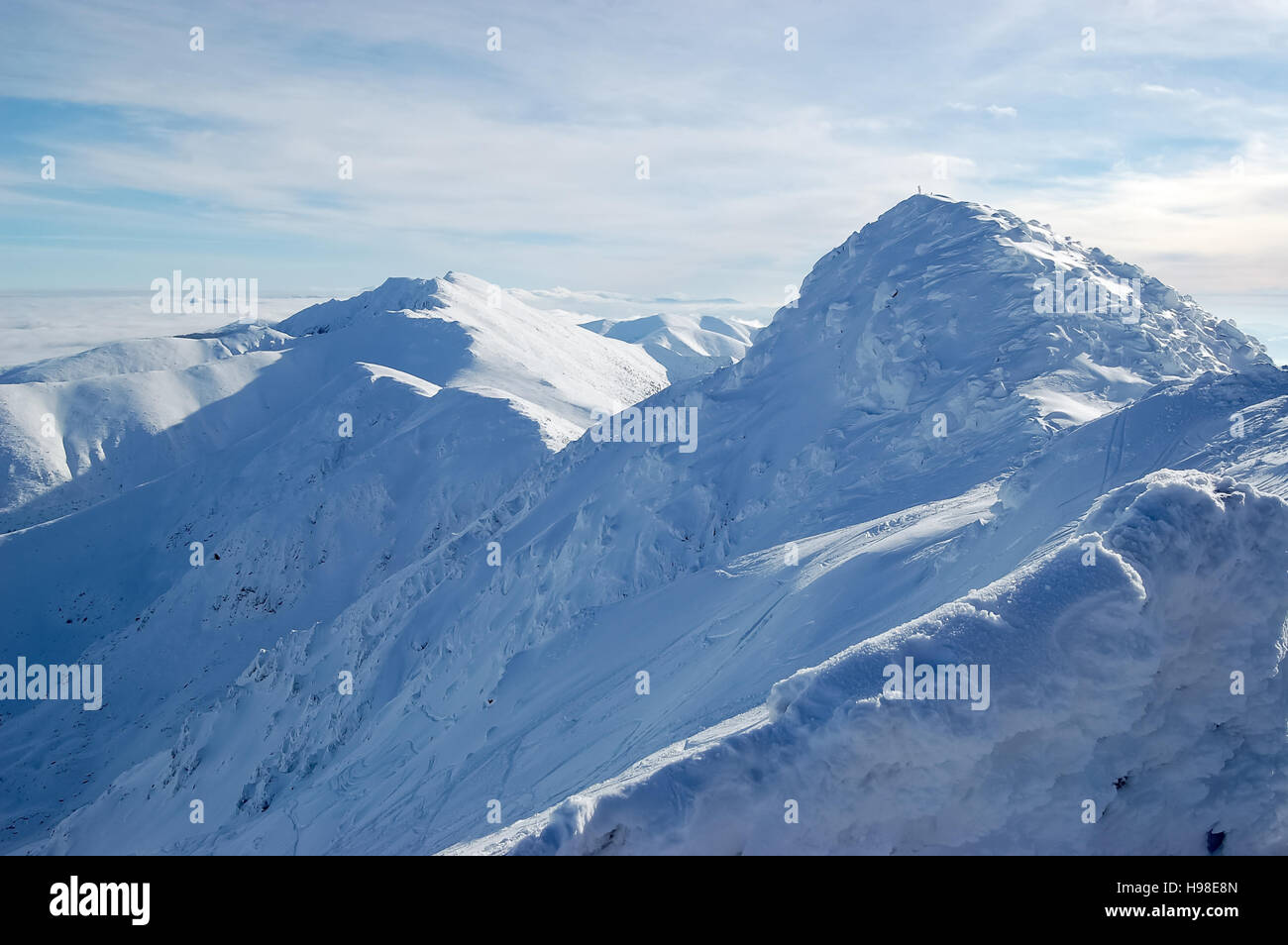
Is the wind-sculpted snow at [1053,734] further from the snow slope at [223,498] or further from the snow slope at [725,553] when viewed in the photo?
the snow slope at [223,498]

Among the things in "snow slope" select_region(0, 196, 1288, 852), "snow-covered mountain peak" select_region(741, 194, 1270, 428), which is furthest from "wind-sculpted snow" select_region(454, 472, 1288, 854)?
"snow-covered mountain peak" select_region(741, 194, 1270, 428)

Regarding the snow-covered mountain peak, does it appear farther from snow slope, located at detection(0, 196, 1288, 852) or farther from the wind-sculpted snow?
the wind-sculpted snow

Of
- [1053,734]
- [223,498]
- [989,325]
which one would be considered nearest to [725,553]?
[989,325]

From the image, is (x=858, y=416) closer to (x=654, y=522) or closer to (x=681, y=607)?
(x=654, y=522)

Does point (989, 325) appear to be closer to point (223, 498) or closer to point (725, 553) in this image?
point (725, 553)

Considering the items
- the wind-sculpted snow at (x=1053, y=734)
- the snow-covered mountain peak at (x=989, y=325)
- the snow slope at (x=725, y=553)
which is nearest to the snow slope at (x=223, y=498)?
the snow slope at (x=725, y=553)
